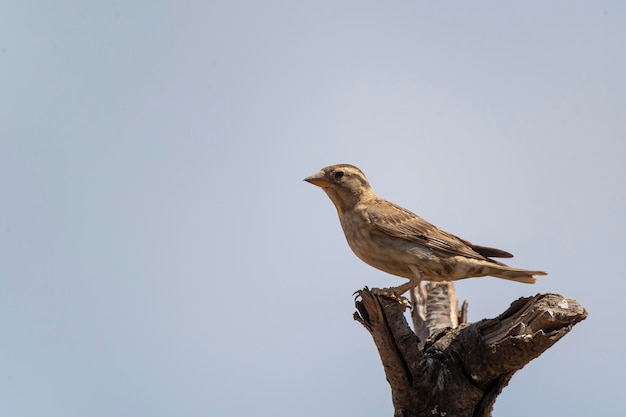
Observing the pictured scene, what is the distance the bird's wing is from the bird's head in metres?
0.29

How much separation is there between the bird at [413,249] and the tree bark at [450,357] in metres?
1.14

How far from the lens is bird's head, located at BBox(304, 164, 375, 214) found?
972 cm

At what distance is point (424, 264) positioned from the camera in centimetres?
912

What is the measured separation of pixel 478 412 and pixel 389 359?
860 mm

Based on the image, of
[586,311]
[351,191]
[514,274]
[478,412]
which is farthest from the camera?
[351,191]

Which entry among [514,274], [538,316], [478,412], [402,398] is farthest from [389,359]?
[514,274]

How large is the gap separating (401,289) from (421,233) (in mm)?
939

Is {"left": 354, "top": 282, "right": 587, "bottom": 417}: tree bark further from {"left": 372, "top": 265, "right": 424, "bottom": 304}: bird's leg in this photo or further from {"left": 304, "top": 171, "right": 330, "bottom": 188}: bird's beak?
{"left": 304, "top": 171, "right": 330, "bottom": 188}: bird's beak

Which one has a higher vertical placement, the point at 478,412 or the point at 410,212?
the point at 410,212

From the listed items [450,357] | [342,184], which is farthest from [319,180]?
[450,357]

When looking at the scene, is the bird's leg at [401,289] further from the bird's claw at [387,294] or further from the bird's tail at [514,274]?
the bird's tail at [514,274]

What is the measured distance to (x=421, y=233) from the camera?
30.6 ft

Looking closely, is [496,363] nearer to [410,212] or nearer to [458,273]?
[458,273]

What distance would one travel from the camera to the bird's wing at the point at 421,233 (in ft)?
30.1
